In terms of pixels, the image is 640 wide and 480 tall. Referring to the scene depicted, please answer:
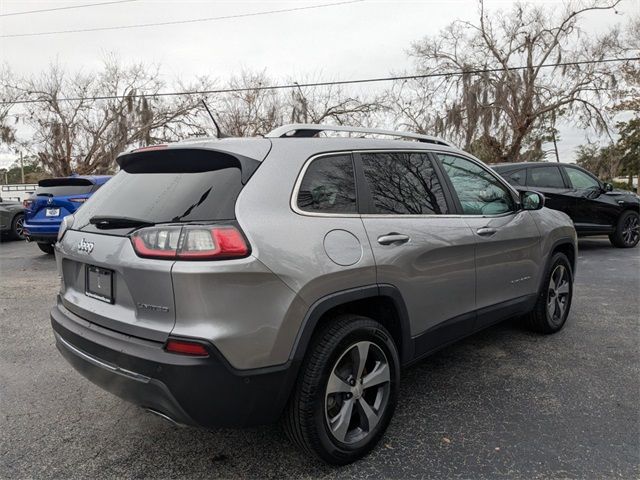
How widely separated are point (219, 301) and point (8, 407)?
7.00 feet

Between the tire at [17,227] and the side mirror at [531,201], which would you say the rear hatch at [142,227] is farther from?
the tire at [17,227]

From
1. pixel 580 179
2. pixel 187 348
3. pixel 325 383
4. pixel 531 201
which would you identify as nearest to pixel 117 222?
pixel 187 348

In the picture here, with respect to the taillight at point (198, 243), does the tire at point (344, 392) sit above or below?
below

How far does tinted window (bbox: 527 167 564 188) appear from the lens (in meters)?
9.12

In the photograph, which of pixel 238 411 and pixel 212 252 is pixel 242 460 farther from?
pixel 212 252

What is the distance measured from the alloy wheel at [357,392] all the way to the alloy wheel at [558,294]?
245cm

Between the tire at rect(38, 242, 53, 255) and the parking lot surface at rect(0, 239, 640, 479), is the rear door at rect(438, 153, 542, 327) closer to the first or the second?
the parking lot surface at rect(0, 239, 640, 479)

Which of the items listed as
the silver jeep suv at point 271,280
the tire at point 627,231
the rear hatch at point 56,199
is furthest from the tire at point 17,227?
the tire at point 627,231

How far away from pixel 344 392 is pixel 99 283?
1366 mm

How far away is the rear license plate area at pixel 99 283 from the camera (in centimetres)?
229

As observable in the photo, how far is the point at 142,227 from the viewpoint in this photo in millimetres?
2213

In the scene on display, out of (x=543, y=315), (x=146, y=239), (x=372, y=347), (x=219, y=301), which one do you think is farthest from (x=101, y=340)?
(x=543, y=315)

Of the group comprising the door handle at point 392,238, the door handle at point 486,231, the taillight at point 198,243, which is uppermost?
the taillight at point 198,243

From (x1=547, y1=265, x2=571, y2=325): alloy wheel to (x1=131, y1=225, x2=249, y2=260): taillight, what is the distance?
11.0 feet
